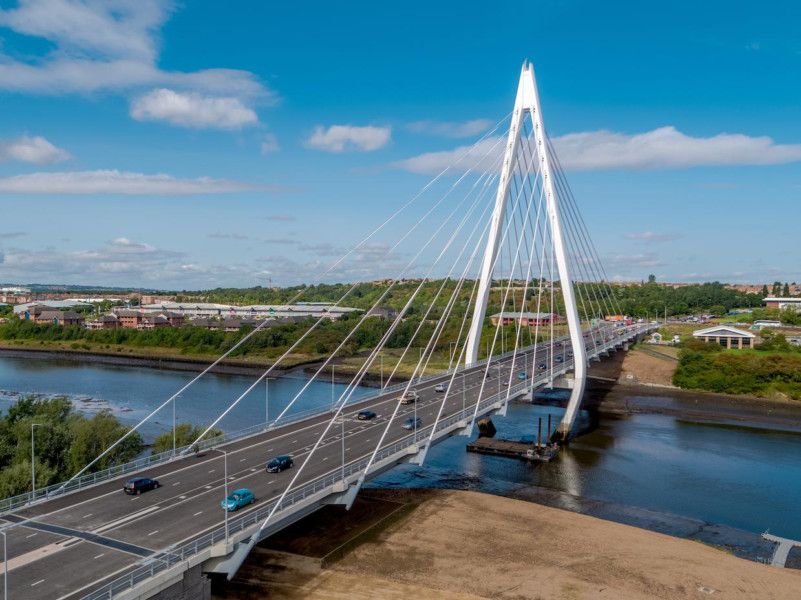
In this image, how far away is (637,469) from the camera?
35594 millimetres

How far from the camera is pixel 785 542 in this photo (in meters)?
24.6

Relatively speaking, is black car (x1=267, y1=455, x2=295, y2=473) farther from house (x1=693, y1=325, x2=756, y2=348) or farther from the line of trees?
house (x1=693, y1=325, x2=756, y2=348)

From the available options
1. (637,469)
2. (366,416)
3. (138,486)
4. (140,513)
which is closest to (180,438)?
(366,416)

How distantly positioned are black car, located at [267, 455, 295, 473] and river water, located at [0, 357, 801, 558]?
9521 mm

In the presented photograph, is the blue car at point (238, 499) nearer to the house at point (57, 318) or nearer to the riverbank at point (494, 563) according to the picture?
the riverbank at point (494, 563)

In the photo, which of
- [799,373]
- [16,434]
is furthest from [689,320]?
[16,434]

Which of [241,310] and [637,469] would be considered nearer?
[637,469]

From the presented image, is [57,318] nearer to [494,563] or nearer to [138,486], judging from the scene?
[138,486]

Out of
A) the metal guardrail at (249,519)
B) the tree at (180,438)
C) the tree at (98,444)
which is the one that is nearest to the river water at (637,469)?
the metal guardrail at (249,519)

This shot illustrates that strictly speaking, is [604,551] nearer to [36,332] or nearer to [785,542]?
[785,542]

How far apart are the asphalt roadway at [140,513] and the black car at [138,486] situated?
0.22 m

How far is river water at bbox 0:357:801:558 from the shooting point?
28.3m

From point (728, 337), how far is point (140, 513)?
247 ft

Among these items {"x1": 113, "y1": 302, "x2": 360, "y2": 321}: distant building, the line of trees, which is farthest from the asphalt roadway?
{"x1": 113, "y1": 302, "x2": 360, "y2": 321}: distant building
